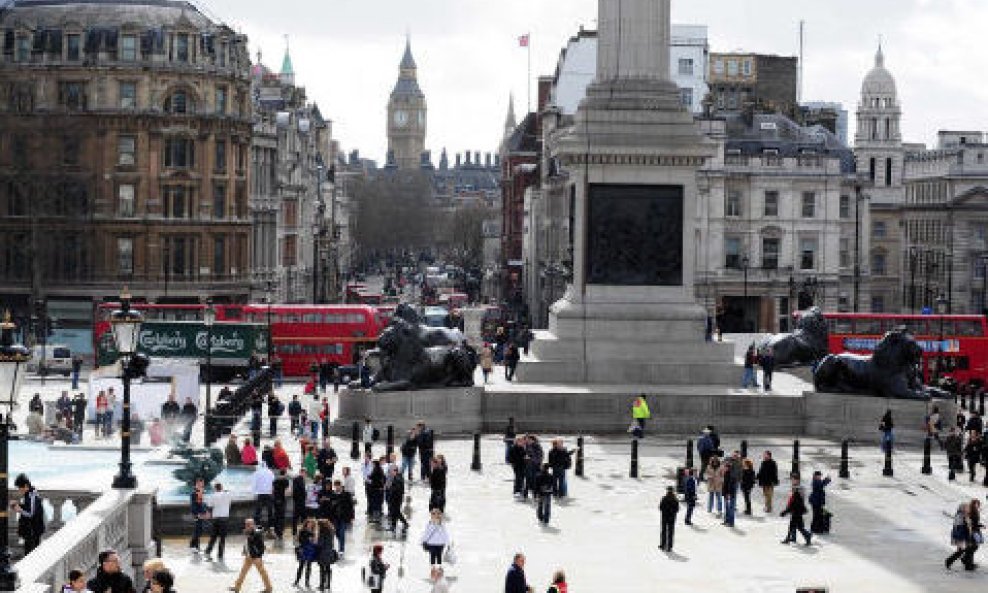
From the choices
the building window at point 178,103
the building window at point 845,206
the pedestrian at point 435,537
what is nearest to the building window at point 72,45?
the building window at point 178,103

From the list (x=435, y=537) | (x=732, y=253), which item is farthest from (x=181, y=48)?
(x=435, y=537)

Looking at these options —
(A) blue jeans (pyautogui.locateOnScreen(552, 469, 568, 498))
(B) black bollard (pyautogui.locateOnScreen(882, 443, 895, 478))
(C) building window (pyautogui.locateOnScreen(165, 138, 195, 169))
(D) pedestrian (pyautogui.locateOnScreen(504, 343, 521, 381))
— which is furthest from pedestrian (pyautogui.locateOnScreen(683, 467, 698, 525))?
(C) building window (pyautogui.locateOnScreen(165, 138, 195, 169))

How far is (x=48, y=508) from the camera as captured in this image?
95.7 ft

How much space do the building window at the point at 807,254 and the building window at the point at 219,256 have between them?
27.3 metres

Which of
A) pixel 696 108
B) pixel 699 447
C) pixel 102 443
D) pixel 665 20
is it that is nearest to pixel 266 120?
pixel 696 108

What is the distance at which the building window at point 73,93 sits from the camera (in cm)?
8150

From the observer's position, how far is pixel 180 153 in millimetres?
82875

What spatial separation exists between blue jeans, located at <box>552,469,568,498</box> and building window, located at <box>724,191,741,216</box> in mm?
56369

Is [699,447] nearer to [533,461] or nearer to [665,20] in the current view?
[533,461]

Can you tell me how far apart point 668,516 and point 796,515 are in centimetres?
230

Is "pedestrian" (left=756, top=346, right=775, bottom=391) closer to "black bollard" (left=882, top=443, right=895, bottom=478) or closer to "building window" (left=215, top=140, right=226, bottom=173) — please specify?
"black bollard" (left=882, top=443, right=895, bottom=478)

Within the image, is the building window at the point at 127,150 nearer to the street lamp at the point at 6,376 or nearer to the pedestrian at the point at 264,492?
the pedestrian at the point at 264,492

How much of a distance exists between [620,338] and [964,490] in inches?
511

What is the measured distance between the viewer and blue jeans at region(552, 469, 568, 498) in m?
34.4
